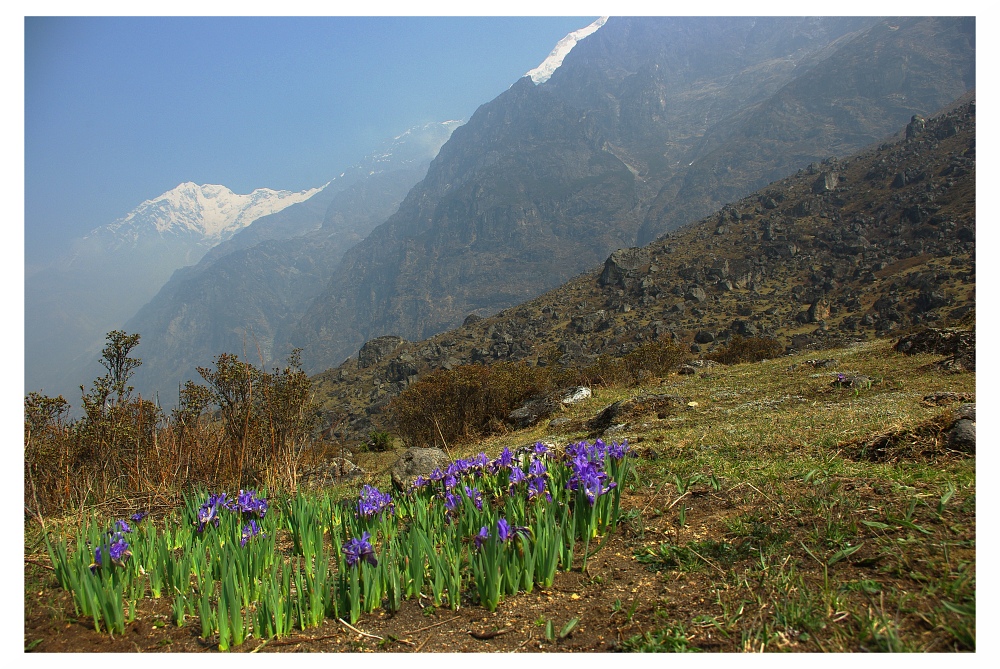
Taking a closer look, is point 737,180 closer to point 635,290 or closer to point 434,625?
point 635,290

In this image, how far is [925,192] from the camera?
5725cm

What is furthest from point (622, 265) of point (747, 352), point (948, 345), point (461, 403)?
point (948, 345)

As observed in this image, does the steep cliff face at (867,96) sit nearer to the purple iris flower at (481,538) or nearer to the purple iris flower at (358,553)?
the purple iris flower at (481,538)

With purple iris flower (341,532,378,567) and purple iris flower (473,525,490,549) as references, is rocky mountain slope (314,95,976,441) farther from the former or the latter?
purple iris flower (473,525,490,549)

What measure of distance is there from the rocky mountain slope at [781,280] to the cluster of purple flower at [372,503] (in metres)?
33.0

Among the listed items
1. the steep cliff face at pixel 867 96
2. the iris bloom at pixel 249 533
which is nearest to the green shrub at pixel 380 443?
the iris bloom at pixel 249 533

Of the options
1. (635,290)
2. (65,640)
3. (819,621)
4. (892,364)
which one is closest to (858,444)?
(819,621)

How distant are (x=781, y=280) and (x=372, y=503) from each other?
207 ft

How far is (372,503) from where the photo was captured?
3.94 m

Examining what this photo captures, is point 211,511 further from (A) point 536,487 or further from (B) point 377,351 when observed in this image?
(B) point 377,351

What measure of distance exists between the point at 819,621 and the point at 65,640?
135 inches

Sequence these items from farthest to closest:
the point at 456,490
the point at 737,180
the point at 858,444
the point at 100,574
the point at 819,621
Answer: the point at 737,180 < the point at 858,444 < the point at 456,490 < the point at 100,574 < the point at 819,621

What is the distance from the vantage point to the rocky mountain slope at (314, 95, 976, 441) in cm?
4434

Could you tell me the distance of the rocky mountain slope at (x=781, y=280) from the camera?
44.3 metres
